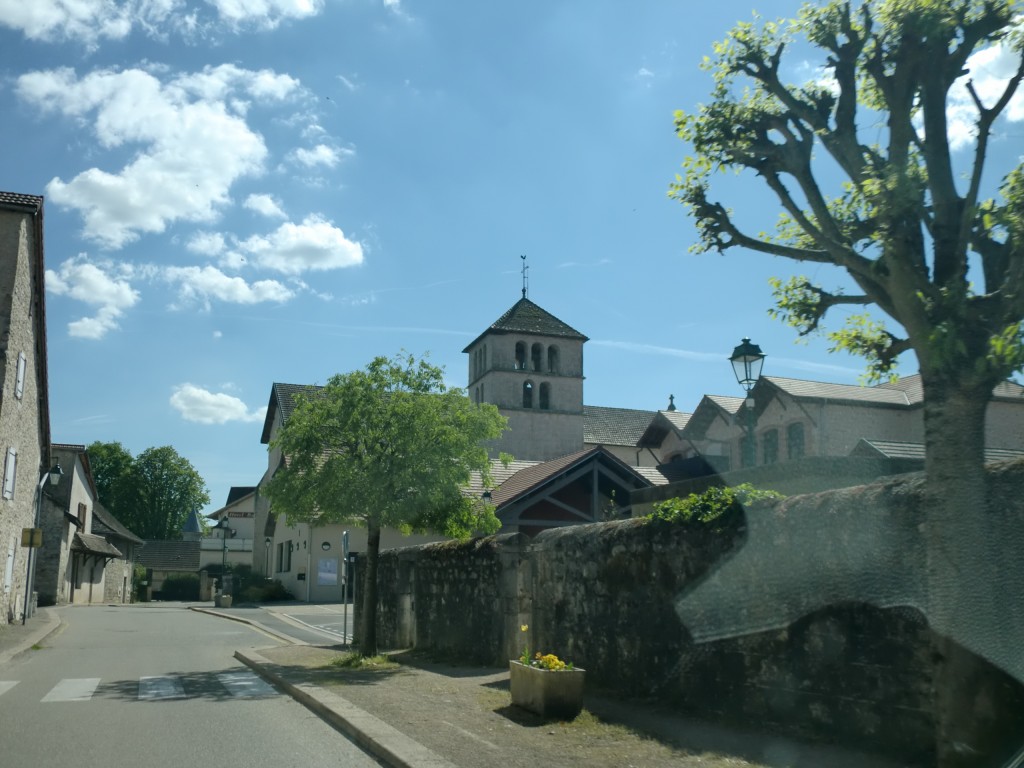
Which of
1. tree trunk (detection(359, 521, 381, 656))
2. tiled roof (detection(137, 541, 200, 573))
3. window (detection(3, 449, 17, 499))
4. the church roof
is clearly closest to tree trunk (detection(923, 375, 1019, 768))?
tree trunk (detection(359, 521, 381, 656))

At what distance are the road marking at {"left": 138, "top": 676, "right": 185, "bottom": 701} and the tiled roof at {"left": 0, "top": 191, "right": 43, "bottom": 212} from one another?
15.7 metres

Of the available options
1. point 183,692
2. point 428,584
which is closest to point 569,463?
point 428,584

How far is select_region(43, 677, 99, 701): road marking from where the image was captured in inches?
443

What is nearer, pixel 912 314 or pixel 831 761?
pixel 912 314

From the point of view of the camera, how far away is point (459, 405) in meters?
16.0

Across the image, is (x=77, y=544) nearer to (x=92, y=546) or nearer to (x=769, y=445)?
(x=92, y=546)

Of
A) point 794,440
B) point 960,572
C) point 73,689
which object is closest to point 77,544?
point 794,440

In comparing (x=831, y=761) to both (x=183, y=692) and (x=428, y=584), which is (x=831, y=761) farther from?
(x=428, y=584)

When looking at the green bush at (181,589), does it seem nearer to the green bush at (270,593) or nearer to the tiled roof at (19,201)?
the green bush at (270,593)

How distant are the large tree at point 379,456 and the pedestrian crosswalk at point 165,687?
2.59 meters

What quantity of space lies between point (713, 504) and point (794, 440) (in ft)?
77.1

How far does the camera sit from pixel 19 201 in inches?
963

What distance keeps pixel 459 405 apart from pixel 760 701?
901 centimetres

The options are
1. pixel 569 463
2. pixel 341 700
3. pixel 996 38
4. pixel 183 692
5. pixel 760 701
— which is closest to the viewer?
pixel 996 38
